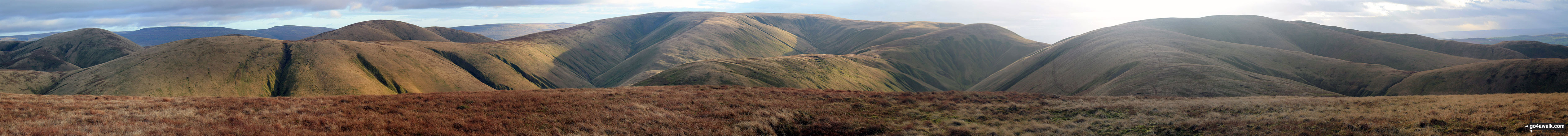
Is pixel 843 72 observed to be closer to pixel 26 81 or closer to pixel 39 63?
pixel 26 81

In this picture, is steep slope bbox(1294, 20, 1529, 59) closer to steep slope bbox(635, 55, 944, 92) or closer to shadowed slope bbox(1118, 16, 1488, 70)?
shadowed slope bbox(1118, 16, 1488, 70)

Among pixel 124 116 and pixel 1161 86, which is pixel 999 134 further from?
pixel 1161 86

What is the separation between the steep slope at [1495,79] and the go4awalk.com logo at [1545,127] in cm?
7426

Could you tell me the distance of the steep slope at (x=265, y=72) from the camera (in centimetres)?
9994

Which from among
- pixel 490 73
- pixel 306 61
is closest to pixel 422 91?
pixel 306 61

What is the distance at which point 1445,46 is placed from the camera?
156625 millimetres

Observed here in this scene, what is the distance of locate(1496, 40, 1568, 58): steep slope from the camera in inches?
5979

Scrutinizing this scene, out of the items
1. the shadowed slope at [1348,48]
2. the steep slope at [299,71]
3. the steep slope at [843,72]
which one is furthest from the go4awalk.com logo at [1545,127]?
the shadowed slope at [1348,48]

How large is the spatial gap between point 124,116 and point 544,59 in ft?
579

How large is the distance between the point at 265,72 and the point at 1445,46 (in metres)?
282

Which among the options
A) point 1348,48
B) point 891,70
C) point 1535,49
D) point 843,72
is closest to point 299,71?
point 843,72

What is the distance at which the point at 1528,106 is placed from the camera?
21.8 meters

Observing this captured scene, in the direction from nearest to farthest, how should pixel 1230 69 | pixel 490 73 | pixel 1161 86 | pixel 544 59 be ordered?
1. pixel 1161 86
2. pixel 1230 69
3. pixel 490 73
4. pixel 544 59

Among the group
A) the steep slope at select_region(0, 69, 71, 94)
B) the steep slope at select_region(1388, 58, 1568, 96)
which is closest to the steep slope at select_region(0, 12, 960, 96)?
the steep slope at select_region(0, 69, 71, 94)
